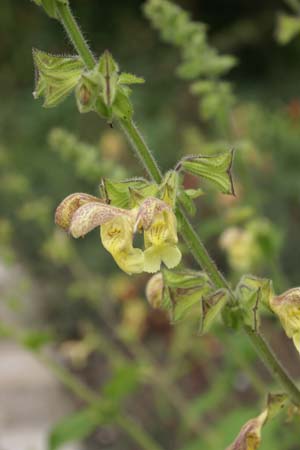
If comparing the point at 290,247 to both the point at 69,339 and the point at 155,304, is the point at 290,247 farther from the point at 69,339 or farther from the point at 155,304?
the point at 155,304

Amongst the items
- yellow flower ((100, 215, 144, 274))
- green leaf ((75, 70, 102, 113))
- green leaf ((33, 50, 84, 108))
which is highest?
green leaf ((33, 50, 84, 108))

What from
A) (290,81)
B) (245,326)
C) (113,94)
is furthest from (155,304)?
(290,81)

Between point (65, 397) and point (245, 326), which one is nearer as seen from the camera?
point (245, 326)

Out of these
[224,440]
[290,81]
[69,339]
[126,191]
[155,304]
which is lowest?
[224,440]

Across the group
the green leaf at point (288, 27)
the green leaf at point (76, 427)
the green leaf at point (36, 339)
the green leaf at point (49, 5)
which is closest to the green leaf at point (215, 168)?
the green leaf at point (49, 5)

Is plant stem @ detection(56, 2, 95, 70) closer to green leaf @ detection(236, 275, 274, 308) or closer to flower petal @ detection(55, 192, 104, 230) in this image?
flower petal @ detection(55, 192, 104, 230)

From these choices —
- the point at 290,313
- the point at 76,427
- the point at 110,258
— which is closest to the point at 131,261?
the point at 290,313

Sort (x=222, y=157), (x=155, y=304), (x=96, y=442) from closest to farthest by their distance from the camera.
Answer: (x=222, y=157), (x=155, y=304), (x=96, y=442)

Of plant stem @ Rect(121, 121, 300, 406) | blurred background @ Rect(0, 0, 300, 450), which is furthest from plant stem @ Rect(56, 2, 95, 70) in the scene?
blurred background @ Rect(0, 0, 300, 450)
